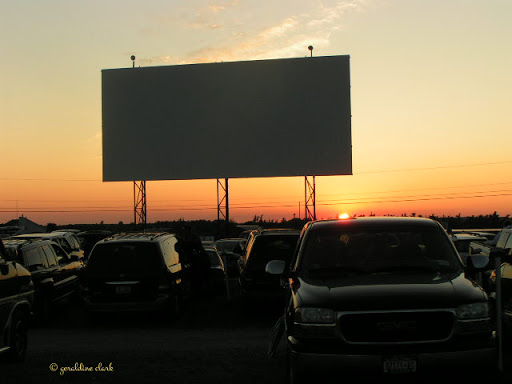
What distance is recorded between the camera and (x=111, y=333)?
13.7m

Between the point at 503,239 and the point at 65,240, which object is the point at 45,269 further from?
the point at 503,239

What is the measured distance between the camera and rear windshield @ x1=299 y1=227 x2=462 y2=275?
731cm

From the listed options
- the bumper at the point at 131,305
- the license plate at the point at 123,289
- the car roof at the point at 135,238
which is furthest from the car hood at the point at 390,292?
the car roof at the point at 135,238

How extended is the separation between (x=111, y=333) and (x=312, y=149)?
99.7ft

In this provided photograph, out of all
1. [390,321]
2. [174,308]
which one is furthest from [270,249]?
[390,321]

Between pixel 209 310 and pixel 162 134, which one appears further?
pixel 162 134

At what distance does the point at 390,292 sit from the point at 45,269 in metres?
10.9

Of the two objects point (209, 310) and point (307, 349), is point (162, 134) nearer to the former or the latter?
point (209, 310)

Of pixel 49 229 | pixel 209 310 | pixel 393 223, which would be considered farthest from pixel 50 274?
pixel 49 229

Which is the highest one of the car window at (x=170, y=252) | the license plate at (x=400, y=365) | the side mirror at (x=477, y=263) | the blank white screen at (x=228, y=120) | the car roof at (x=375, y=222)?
the blank white screen at (x=228, y=120)

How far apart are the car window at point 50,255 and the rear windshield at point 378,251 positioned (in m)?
9.78

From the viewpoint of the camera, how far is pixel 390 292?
646cm

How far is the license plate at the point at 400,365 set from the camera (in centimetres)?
608

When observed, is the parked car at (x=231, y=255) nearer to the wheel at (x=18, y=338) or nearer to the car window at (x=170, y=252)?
the car window at (x=170, y=252)
